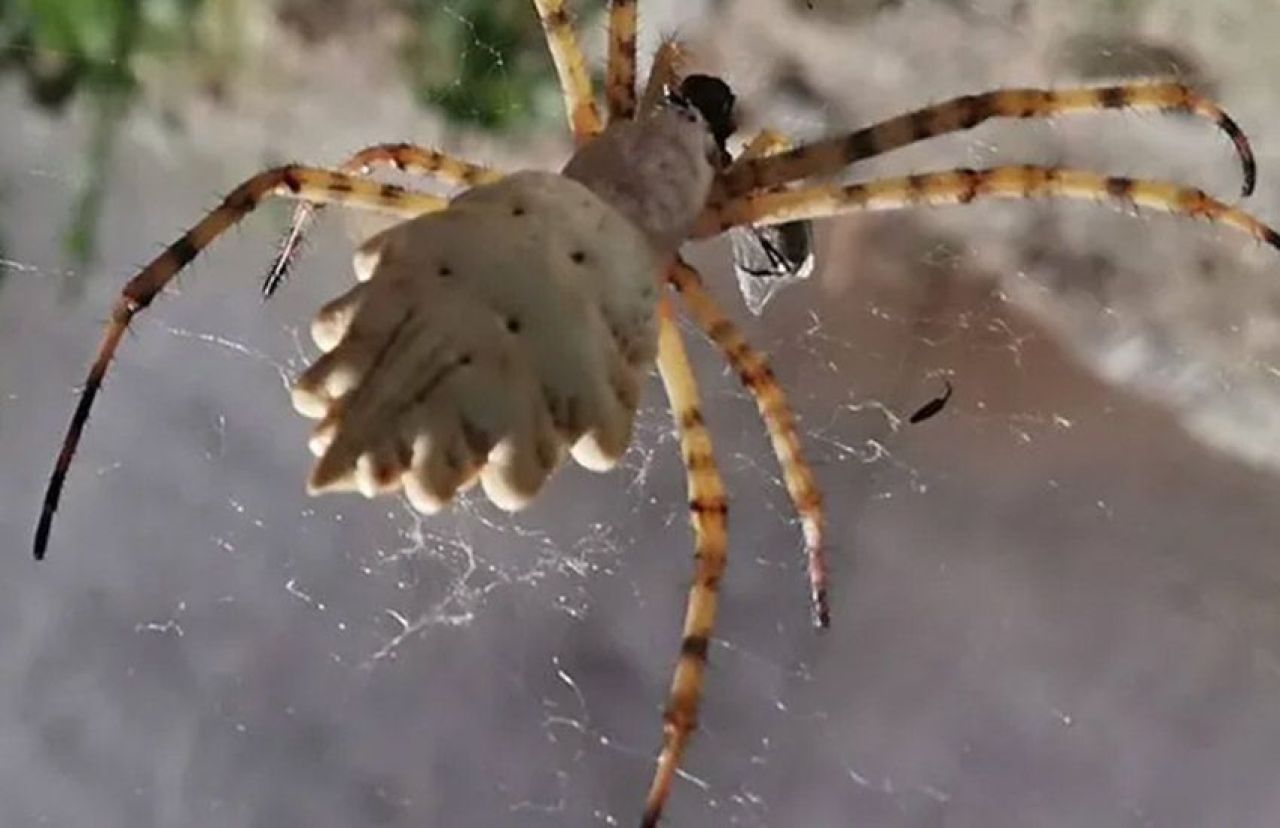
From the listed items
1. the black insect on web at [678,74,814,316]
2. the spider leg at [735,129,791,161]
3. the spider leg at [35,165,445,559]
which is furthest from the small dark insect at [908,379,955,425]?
the spider leg at [35,165,445,559]

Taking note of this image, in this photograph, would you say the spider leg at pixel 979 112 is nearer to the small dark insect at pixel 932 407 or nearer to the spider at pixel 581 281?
the spider at pixel 581 281

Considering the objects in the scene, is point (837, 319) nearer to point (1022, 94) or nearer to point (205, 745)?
point (1022, 94)

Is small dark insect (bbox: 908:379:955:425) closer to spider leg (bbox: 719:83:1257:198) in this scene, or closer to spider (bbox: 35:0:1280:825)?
spider (bbox: 35:0:1280:825)

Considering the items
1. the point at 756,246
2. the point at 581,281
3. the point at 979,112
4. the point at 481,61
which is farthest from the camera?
the point at 481,61

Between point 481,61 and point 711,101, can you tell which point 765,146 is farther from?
point 481,61

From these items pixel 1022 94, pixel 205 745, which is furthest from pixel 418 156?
pixel 205 745

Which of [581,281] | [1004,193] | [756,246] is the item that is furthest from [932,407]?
[581,281]
